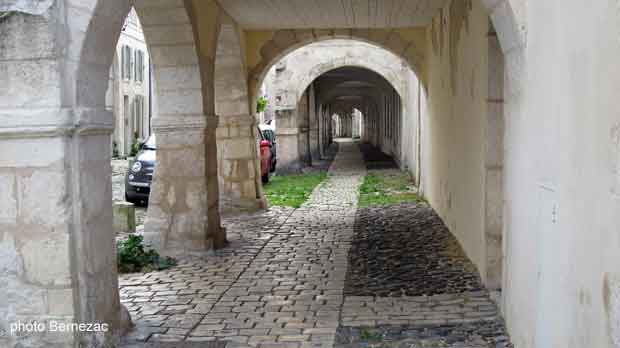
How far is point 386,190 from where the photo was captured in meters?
13.1

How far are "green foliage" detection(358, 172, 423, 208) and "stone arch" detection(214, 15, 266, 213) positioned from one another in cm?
192

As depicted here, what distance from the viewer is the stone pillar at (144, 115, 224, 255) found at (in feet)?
21.5

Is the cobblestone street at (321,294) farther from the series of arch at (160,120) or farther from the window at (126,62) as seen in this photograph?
the window at (126,62)

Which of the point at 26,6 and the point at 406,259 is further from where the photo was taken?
the point at 406,259

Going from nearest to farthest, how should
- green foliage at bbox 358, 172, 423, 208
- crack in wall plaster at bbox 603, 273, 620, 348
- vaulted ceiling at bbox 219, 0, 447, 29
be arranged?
crack in wall plaster at bbox 603, 273, 620, 348
vaulted ceiling at bbox 219, 0, 447, 29
green foliage at bbox 358, 172, 423, 208

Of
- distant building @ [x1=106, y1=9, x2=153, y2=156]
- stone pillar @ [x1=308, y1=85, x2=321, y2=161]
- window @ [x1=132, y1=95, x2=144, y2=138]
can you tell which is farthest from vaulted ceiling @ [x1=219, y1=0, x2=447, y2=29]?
window @ [x1=132, y1=95, x2=144, y2=138]

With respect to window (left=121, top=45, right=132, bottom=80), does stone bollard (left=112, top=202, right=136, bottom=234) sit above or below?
below

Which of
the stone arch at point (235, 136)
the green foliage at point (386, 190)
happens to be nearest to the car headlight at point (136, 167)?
the stone arch at point (235, 136)

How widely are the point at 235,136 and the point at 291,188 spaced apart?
4.31 meters

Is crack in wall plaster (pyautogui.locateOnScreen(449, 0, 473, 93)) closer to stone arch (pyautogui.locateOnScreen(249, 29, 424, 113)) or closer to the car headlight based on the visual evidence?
stone arch (pyautogui.locateOnScreen(249, 29, 424, 113))

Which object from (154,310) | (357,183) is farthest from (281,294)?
(357,183)

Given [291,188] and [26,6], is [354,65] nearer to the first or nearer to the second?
[291,188]

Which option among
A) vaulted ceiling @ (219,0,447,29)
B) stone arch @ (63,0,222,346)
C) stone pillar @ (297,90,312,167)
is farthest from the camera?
stone pillar @ (297,90,312,167)

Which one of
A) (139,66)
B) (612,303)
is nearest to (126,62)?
(139,66)
